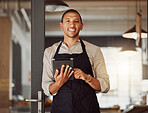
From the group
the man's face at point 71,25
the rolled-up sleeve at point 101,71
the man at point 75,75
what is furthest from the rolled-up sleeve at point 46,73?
the rolled-up sleeve at point 101,71

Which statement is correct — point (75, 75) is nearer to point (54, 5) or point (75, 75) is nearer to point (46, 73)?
point (46, 73)

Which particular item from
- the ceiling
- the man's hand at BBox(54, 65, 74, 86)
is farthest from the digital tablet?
the ceiling

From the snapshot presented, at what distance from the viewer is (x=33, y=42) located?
Answer: 2285 mm

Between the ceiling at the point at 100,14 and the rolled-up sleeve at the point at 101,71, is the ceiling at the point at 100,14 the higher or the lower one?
the higher one

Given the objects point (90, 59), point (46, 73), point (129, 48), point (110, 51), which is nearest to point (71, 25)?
point (90, 59)

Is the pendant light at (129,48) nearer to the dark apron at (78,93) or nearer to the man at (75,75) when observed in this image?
the man at (75,75)

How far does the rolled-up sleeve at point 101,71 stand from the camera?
6.89 feet

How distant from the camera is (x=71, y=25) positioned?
7.03 feet

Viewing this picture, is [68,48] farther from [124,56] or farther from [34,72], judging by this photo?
[124,56]

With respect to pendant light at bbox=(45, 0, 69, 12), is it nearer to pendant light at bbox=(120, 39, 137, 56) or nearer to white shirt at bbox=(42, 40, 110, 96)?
white shirt at bbox=(42, 40, 110, 96)

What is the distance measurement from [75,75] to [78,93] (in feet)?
0.41

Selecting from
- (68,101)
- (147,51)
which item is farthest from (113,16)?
(68,101)

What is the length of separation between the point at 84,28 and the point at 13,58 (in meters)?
1.69

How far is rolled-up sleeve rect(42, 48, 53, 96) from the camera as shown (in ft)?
7.01
